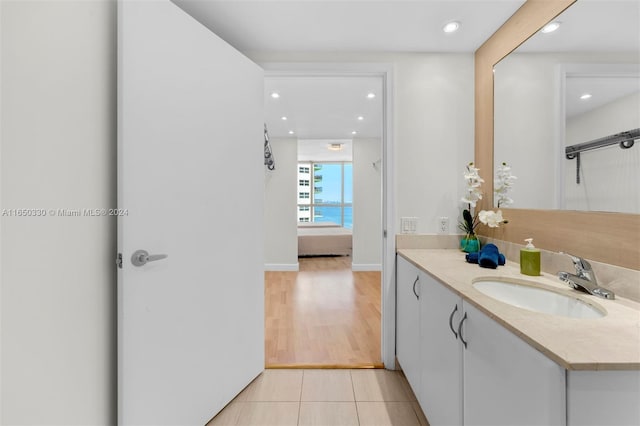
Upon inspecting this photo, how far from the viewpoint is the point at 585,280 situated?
1.07 metres

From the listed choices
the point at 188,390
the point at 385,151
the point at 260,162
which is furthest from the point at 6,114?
the point at 385,151

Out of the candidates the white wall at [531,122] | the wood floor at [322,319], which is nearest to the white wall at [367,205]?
the wood floor at [322,319]

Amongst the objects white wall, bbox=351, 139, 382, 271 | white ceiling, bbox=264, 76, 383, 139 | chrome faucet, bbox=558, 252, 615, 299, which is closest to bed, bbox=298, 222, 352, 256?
white wall, bbox=351, 139, 382, 271

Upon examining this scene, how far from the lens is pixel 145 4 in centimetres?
117

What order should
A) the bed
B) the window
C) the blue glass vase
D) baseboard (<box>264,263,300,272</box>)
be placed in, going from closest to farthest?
the blue glass vase → baseboard (<box>264,263,300,272</box>) → the bed → the window

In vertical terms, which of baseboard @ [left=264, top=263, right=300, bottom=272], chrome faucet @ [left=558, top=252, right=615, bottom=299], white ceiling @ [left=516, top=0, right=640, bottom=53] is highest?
white ceiling @ [left=516, top=0, right=640, bottom=53]

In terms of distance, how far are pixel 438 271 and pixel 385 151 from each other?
100 centimetres

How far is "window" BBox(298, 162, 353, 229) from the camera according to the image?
27.7 feet

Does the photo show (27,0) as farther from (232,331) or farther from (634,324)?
(634,324)

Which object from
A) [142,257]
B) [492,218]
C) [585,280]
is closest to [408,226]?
[492,218]

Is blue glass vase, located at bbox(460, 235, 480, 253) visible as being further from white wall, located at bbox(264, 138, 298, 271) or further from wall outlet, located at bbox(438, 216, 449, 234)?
white wall, located at bbox(264, 138, 298, 271)

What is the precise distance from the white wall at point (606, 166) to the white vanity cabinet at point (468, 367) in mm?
703

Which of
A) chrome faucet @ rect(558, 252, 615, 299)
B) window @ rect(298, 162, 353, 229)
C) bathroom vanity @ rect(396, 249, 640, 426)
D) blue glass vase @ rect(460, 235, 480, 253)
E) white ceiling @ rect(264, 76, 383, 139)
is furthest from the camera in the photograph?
window @ rect(298, 162, 353, 229)

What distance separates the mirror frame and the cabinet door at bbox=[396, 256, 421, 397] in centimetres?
62
